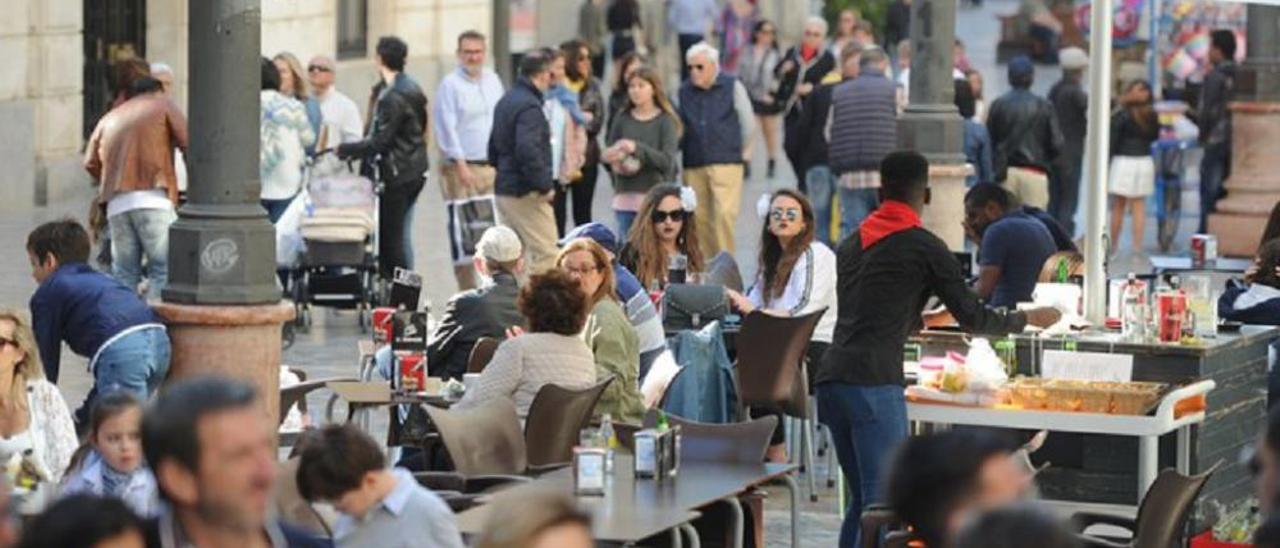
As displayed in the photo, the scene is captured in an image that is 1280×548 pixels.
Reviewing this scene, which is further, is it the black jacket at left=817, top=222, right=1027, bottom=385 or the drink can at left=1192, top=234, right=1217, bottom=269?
the drink can at left=1192, top=234, right=1217, bottom=269

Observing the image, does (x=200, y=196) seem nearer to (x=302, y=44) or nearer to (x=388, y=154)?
(x=388, y=154)

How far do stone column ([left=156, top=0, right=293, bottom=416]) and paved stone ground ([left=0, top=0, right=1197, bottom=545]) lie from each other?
2516 mm

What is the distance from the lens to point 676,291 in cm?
1484

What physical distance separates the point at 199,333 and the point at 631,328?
6.39 ft

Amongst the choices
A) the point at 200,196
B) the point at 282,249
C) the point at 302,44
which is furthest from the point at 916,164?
the point at 302,44

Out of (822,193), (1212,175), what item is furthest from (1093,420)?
(1212,175)

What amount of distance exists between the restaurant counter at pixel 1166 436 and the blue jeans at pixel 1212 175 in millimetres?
13960

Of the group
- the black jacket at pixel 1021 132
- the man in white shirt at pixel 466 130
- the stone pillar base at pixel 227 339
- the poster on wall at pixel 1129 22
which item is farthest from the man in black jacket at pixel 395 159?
the poster on wall at pixel 1129 22

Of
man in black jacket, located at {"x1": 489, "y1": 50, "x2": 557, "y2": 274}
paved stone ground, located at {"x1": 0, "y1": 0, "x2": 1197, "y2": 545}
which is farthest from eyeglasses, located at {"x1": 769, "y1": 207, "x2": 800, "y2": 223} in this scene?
man in black jacket, located at {"x1": 489, "y1": 50, "x2": 557, "y2": 274}

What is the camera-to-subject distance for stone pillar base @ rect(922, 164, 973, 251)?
19.5 m

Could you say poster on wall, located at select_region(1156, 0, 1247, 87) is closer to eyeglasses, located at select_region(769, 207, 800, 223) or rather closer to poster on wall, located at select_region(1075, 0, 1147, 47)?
poster on wall, located at select_region(1075, 0, 1147, 47)

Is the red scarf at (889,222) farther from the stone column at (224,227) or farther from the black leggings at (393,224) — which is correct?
the black leggings at (393,224)

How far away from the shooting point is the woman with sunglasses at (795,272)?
1477 cm

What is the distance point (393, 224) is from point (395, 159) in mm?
406
